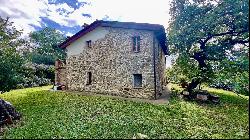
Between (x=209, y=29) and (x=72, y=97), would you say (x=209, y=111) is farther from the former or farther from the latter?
(x=72, y=97)

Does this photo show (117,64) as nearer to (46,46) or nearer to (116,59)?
(116,59)

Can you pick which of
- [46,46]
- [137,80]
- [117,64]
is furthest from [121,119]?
[46,46]

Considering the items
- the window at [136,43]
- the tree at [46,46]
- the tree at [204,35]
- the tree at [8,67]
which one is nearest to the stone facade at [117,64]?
the window at [136,43]

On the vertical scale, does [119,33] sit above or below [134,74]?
above

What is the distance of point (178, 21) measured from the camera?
1075 inches

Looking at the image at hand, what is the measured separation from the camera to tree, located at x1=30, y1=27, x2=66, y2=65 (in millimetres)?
53616

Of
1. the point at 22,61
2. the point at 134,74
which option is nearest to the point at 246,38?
the point at 134,74

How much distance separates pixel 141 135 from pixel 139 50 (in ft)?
42.9

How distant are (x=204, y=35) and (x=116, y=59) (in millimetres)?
8330

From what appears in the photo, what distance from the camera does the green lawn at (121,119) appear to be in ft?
49.8

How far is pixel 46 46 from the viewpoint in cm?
5728

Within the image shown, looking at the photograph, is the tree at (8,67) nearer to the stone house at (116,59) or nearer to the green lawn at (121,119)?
the green lawn at (121,119)

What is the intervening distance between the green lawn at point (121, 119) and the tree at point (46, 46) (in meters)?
29.2

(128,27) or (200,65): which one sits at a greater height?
(128,27)
